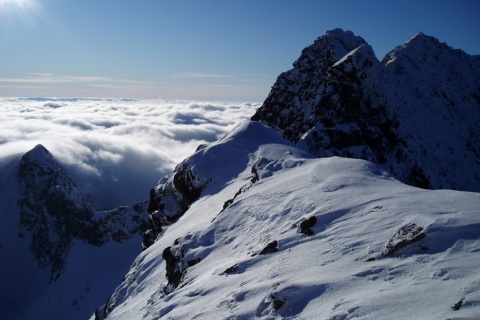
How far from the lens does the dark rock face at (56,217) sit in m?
117

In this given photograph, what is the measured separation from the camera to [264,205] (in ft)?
65.0

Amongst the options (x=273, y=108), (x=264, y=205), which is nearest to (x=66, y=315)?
(x=273, y=108)

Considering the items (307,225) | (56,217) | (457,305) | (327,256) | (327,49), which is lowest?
(56,217)

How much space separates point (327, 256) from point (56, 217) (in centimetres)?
14668

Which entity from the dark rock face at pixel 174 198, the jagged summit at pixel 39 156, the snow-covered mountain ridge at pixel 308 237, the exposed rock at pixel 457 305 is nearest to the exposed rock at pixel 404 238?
the snow-covered mountain ridge at pixel 308 237

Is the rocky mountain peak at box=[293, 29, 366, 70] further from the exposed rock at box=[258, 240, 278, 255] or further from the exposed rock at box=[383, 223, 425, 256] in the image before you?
the exposed rock at box=[383, 223, 425, 256]

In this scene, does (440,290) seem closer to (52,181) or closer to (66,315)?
(66,315)

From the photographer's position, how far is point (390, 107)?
52.2m

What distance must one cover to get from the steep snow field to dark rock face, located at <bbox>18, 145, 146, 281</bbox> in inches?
3856

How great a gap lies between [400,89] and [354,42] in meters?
18.5

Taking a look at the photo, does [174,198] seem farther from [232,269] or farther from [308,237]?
[308,237]

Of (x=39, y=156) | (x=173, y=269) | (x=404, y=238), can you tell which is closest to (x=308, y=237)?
(x=404, y=238)

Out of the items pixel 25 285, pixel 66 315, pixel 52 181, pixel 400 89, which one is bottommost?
pixel 25 285

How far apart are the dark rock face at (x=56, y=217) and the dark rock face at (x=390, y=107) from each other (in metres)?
72.6
